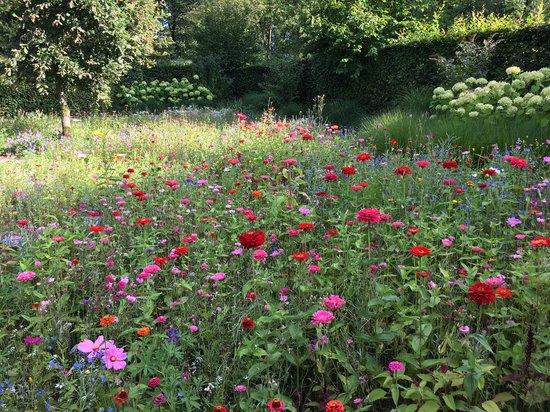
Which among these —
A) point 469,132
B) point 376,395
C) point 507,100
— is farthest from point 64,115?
point 376,395

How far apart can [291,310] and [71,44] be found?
796 centimetres

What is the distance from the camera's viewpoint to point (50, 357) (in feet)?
5.76

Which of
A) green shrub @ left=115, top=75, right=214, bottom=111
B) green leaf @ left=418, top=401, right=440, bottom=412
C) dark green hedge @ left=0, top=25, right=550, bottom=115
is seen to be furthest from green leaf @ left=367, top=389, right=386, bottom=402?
green shrub @ left=115, top=75, right=214, bottom=111

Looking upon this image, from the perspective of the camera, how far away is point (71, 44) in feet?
26.1

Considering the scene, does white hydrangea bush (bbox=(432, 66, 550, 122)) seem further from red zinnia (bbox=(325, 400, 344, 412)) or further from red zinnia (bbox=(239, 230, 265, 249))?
red zinnia (bbox=(325, 400, 344, 412))

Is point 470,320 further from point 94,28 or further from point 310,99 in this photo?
point 310,99

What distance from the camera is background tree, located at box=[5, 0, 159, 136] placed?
7492 mm

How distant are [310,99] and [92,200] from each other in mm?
12370

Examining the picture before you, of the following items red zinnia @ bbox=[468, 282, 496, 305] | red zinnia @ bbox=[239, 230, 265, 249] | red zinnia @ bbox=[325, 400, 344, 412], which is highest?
red zinnia @ bbox=[239, 230, 265, 249]

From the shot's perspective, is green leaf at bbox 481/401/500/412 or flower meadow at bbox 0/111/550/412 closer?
green leaf at bbox 481/401/500/412

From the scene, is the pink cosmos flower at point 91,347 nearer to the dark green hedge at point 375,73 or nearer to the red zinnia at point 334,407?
the red zinnia at point 334,407

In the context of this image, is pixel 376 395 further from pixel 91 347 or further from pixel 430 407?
pixel 91 347

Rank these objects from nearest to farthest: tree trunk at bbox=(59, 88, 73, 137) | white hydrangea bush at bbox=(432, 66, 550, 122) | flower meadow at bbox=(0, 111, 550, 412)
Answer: flower meadow at bbox=(0, 111, 550, 412) < white hydrangea bush at bbox=(432, 66, 550, 122) < tree trunk at bbox=(59, 88, 73, 137)

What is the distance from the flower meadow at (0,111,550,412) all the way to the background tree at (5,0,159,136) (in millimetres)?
4705
